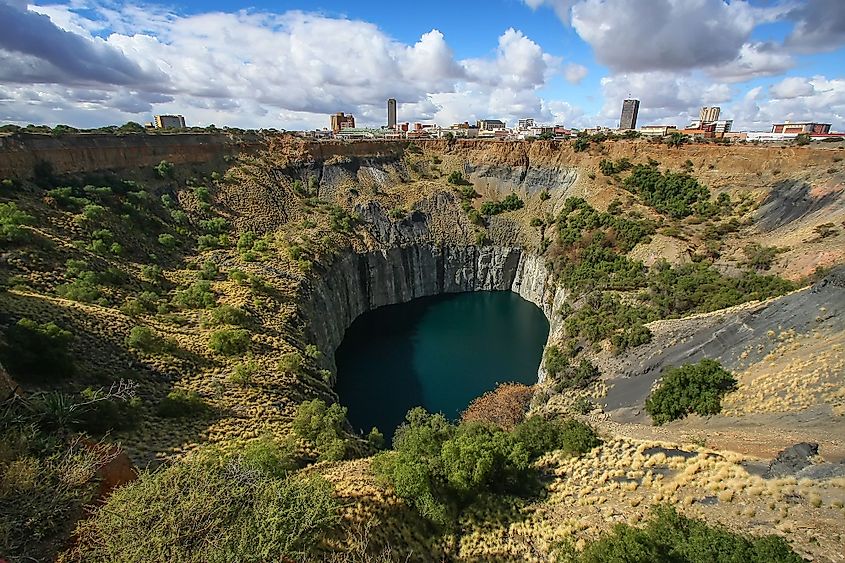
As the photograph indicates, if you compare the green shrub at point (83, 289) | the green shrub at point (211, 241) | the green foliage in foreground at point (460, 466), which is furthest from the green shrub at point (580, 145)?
the green shrub at point (83, 289)

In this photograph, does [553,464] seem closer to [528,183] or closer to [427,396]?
[427,396]

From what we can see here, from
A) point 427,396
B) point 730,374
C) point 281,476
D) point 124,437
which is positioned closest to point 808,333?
point 730,374

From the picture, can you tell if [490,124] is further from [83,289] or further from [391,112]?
[83,289]

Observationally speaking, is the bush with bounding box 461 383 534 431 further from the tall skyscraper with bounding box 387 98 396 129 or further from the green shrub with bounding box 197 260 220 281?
the tall skyscraper with bounding box 387 98 396 129

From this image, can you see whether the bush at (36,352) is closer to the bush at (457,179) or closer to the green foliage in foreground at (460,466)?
the green foliage in foreground at (460,466)

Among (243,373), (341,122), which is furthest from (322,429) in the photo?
(341,122)
